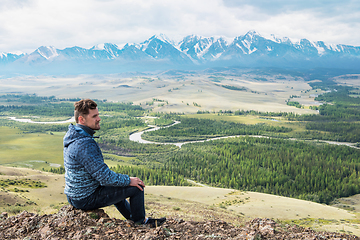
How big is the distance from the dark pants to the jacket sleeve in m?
0.44

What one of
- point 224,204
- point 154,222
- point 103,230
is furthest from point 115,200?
point 224,204

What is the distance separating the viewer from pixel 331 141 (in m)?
102

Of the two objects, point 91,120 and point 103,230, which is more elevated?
point 91,120

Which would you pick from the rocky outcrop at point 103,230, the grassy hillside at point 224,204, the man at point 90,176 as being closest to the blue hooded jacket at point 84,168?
the man at point 90,176

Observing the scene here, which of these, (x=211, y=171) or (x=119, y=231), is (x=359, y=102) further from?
(x=119, y=231)

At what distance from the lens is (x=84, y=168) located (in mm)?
7293

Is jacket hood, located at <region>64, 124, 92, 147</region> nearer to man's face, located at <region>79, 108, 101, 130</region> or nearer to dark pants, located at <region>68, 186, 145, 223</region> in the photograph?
man's face, located at <region>79, 108, 101, 130</region>

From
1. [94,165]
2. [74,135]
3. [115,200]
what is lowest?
[115,200]

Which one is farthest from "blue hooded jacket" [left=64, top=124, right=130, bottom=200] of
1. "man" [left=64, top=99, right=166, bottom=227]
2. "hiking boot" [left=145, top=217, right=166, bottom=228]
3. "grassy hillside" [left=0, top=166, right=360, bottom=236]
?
"grassy hillside" [left=0, top=166, right=360, bottom=236]

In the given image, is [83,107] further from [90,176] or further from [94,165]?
[90,176]

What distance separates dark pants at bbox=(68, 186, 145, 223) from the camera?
7.63 m

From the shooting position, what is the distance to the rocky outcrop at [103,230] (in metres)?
7.44

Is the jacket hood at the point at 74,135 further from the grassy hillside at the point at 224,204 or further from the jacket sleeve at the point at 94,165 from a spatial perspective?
the grassy hillside at the point at 224,204

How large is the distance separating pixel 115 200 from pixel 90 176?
925 millimetres
